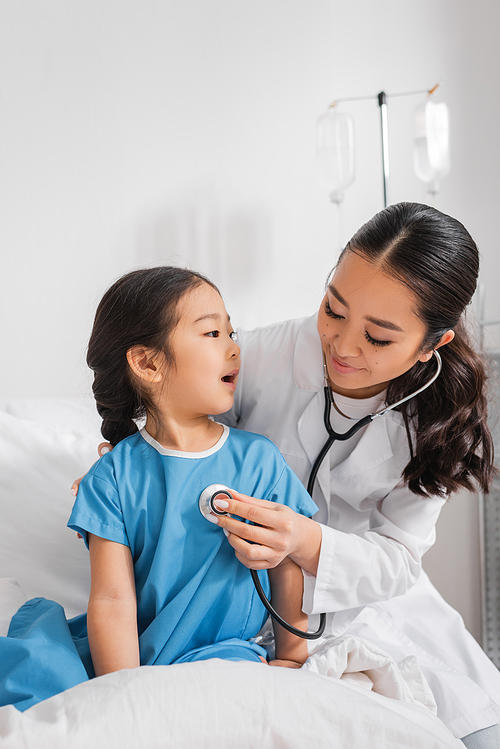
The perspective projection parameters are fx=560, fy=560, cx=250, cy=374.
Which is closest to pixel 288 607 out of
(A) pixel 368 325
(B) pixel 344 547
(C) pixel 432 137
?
(B) pixel 344 547

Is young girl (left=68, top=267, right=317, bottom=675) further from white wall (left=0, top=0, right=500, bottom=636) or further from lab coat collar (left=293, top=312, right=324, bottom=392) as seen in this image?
white wall (left=0, top=0, right=500, bottom=636)

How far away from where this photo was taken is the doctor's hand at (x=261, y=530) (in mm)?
826

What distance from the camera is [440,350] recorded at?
113 cm

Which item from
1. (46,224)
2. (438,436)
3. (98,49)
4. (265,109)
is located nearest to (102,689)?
(438,436)

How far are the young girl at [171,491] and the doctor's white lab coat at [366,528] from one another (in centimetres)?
11

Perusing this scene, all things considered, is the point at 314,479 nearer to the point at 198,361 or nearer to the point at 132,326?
the point at 198,361

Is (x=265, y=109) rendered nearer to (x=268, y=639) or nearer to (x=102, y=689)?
(x=268, y=639)

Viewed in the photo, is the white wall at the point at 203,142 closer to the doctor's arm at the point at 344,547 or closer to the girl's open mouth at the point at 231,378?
the girl's open mouth at the point at 231,378

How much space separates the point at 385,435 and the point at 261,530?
406 mm

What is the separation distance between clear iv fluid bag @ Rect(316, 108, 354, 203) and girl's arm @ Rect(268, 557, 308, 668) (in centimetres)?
140

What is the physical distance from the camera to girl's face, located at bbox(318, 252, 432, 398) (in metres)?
0.92

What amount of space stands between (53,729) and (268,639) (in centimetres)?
54

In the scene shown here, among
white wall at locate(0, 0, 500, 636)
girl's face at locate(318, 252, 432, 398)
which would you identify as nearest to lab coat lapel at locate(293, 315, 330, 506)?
girl's face at locate(318, 252, 432, 398)

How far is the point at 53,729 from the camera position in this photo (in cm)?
53
